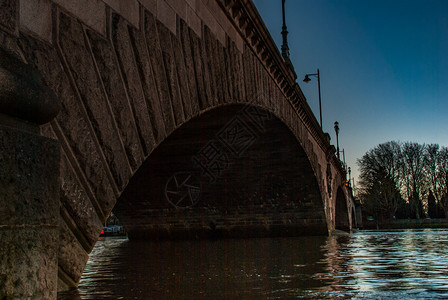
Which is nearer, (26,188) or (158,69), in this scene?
(26,188)

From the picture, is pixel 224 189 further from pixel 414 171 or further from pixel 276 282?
pixel 414 171

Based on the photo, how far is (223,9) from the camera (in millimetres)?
7168

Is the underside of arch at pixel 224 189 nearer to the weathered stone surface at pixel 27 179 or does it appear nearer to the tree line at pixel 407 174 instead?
the weathered stone surface at pixel 27 179

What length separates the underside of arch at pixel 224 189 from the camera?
646 inches

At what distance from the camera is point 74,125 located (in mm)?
3248

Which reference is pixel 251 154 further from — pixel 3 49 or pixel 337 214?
pixel 337 214

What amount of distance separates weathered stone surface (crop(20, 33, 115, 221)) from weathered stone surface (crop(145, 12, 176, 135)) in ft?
4.30

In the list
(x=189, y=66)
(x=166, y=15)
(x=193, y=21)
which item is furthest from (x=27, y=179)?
(x=193, y=21)

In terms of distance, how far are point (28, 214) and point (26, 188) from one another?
0.12 meters

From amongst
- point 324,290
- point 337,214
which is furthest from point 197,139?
point 337,214

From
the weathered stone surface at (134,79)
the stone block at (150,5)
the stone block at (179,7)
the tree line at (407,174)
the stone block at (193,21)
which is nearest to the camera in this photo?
the weathered stone surface at (134,79)

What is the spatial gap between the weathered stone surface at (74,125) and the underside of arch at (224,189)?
10887 millimetres

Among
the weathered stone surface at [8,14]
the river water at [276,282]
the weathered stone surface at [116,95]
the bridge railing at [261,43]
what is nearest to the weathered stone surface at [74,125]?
the weathered stone surface at [8,14]

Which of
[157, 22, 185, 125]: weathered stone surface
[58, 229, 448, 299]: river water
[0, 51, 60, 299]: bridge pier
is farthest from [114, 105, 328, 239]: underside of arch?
[0, 51, 60, 299]: bridge pier
